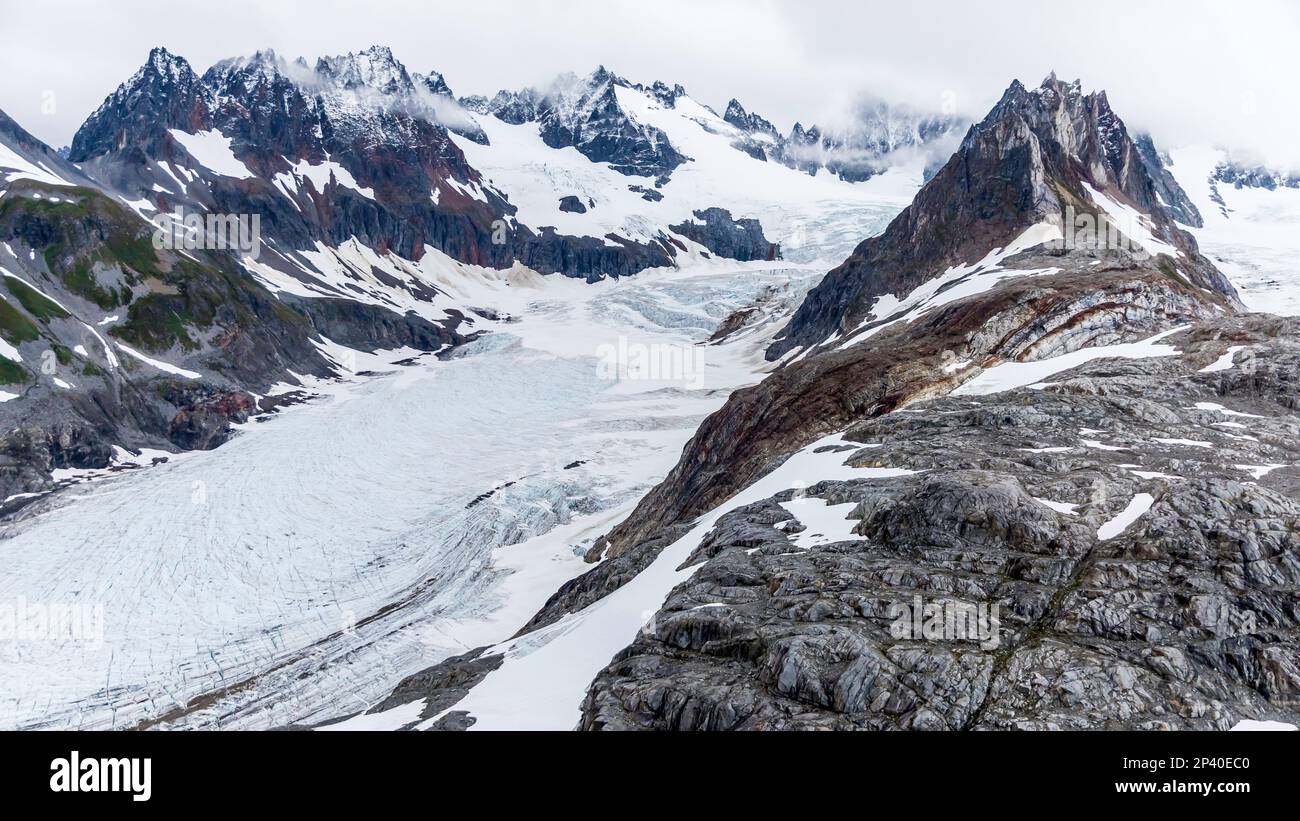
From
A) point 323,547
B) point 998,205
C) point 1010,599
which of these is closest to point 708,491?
point 1010,599

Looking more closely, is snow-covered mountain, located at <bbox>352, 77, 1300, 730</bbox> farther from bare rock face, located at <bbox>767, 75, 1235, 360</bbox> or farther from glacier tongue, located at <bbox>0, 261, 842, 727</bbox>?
bare rock face, located at <bbox>767, 75, 1235, 360</bbox>

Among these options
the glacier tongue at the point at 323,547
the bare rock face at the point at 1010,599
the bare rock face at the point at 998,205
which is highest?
the bare rock face at the point at 998,205

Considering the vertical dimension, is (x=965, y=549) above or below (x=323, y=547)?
above

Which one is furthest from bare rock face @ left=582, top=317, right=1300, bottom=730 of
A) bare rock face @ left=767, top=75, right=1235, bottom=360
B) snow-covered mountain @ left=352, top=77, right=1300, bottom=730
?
bare rock face @ left=767, top=75, right=1235, bottom=360

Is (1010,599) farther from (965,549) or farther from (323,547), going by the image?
(323,547)

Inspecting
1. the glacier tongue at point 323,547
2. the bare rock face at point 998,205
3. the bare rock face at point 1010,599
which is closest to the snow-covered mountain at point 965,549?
the bare rock face at point 1010,599

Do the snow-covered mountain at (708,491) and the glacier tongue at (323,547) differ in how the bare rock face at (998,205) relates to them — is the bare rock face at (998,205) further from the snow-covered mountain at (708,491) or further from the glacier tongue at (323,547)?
the glacier tongue at (323,547)

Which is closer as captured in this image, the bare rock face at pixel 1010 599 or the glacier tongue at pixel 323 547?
the bare rock face at pixel 1010 599

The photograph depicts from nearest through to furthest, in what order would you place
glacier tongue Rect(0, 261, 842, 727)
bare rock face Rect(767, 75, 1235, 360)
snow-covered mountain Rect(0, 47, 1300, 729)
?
1. snow-covered mountain Rect(0, 47, 1300, 729)
2. glacier tongue Rect(0, 261, 842, 727)
3. bare rock face Rect(767, 75, 1235, 360)
